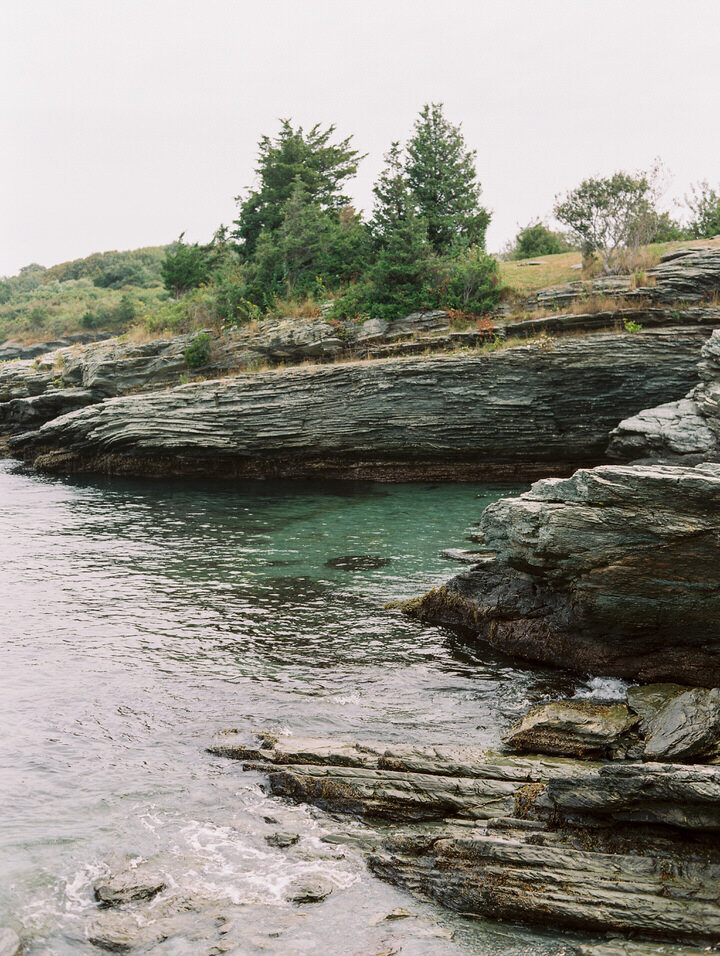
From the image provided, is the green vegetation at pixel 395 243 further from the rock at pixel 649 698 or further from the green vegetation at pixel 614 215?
the rock at pixel 649 698

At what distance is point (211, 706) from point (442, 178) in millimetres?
34211

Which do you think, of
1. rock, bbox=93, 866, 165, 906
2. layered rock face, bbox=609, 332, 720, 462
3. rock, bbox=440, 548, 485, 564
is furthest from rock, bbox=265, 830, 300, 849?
layered rock face, bbox=609, 332, 720, 462

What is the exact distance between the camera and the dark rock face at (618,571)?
9445 mm

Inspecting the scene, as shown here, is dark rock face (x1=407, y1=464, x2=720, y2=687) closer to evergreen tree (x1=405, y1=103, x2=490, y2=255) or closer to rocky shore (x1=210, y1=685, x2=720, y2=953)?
rocky shore (x1=210, y1=685, x2=720, y2=953)

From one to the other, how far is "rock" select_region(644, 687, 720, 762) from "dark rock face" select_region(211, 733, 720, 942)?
0.83m

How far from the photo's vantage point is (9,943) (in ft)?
17.7

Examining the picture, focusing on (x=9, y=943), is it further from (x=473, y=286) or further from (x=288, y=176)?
(x=288, y=176)

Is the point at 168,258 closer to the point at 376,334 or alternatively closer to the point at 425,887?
the point at 376,334

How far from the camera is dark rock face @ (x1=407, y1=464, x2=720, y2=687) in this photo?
9.45 metres

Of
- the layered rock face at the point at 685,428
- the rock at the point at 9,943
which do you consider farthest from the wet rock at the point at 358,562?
the rock at the point at 9,943

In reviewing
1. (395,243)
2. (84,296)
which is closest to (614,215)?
(395,243)

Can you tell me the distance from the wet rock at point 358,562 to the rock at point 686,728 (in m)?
8.75

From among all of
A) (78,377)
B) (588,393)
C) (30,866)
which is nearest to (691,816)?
(30,866)

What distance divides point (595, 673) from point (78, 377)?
35982 millimetres
